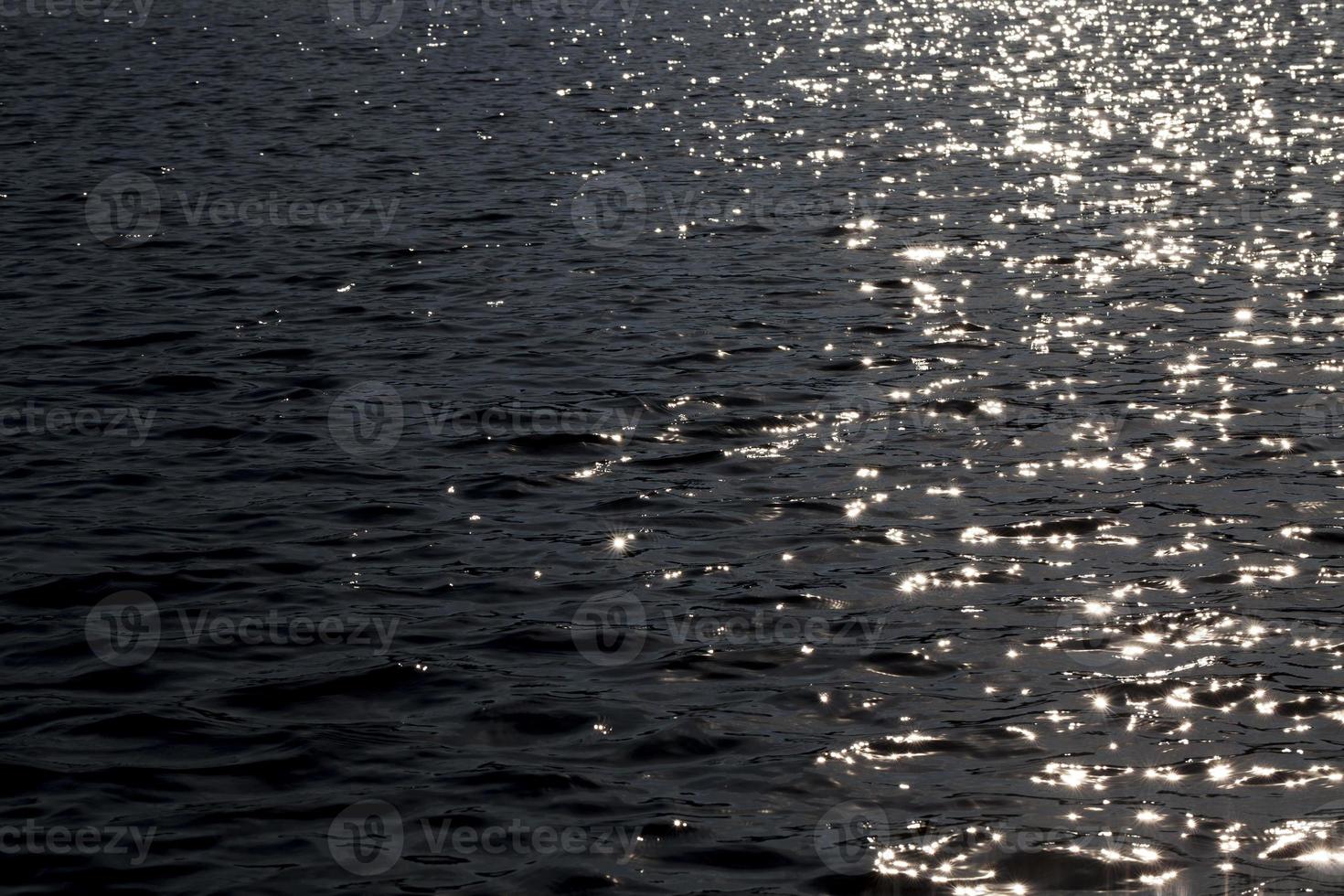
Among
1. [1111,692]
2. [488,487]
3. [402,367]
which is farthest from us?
[402,367]

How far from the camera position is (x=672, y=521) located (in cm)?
1788

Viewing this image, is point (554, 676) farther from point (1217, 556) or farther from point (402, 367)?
point (402, 367)

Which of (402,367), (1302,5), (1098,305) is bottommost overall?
(402,367)

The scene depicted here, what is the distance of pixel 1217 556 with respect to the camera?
55.1ft

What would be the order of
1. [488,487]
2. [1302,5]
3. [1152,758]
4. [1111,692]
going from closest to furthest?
[1152,758]
[1111,692]
[488,487]
[1302,5]

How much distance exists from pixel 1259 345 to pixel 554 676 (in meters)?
14.4

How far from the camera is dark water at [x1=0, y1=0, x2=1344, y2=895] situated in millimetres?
12180

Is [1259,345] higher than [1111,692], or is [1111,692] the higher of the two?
[1259,345]

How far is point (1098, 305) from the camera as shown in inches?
1051

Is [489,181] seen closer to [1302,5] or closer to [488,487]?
[488,487]

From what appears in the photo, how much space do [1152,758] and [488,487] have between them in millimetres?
8716

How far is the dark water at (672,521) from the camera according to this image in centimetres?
1218

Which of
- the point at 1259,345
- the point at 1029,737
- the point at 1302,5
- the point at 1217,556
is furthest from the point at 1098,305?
the point at 1302,5

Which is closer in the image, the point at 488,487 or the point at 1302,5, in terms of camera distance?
the point at 488,487
